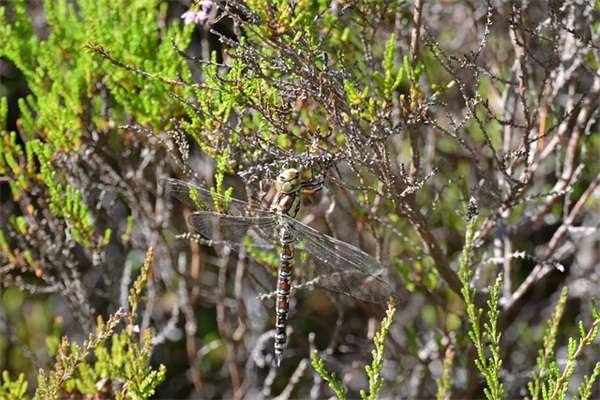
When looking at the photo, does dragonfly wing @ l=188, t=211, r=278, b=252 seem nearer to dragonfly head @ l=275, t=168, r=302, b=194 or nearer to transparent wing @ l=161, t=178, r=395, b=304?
transparent wing @ l=161, t=178, r=395, b=304

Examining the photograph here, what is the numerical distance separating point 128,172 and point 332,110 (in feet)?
3.90

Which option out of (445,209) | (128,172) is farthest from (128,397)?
(445,209)

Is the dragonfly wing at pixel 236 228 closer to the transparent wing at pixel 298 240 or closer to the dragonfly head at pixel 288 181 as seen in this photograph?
the transparent wing at pixel 298 240

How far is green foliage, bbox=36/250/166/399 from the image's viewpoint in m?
2.11

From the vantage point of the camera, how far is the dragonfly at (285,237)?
2.33m

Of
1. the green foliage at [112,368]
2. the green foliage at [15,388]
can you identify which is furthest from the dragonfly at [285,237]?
the green foliage at [15,388]

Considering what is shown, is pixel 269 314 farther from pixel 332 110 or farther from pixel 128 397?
pixel 332 110

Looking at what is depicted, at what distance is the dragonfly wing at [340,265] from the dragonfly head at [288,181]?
0.14 m

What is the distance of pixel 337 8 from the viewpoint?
2697 millimetres

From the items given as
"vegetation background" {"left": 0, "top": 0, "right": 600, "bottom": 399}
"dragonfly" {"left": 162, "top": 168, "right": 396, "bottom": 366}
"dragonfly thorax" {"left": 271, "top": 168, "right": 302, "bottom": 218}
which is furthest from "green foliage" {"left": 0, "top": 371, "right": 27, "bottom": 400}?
"dragonfly thorax" {"left": 271, "top": 168, "right": 302, "bottom": 218}

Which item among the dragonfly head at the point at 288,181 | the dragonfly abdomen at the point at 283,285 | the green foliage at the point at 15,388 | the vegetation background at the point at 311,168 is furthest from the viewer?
the dragonfly abdomen at the point at 283,285

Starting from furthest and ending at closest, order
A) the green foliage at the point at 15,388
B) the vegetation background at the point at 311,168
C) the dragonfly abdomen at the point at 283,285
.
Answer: the dragonfly abdomen at the point at 283,285, the green foliage at the point at 15,388, the vegetation background at the point at 311,168

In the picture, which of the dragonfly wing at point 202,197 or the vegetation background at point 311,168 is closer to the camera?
the vegetation background at point 311,168

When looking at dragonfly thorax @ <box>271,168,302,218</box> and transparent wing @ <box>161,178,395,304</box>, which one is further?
transparent wing @ <box>161,178,395,304</box>
